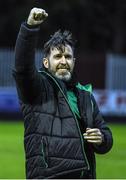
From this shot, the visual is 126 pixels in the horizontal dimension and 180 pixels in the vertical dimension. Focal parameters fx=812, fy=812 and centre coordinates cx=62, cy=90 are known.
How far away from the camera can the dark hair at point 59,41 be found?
548 centimetres

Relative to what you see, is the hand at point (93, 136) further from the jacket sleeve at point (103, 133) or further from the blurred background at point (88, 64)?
the blurred background at point (88, 64)

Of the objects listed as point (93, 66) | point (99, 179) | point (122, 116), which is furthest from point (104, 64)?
point (99, 179)

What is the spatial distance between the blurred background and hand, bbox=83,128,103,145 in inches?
32.3

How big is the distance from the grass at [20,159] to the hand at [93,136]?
24.3 feet

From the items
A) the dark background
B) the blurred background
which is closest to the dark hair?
the blurred background

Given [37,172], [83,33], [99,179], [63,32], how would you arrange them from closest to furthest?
[37,172], [63,32], [99,179], [83,33]

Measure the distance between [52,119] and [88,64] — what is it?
97.0ft

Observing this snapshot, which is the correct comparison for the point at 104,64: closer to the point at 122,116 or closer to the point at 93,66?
the point at 93,66

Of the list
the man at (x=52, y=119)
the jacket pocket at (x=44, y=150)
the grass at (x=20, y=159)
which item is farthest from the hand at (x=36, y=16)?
the grass at (x=20, y=159)

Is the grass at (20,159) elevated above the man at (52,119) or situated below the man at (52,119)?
below

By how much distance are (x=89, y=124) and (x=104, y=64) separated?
29.0 meters

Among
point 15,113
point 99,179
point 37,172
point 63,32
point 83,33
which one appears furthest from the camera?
point 83,33

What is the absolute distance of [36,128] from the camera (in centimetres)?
521

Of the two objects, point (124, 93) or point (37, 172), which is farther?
point (124, 93)
